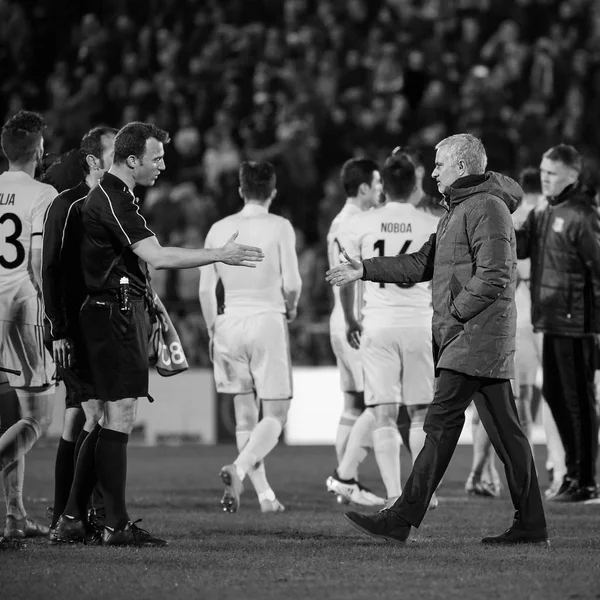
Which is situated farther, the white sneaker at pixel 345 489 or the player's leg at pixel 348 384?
the player's leg at pixel 348 384

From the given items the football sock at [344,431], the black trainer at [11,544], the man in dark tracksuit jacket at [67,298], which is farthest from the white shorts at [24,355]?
the football sock at [344,431]

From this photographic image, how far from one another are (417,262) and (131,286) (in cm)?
170

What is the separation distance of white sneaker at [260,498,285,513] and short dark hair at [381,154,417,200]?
250cm

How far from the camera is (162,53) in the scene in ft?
67.0

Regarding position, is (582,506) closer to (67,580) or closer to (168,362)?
(168,362)

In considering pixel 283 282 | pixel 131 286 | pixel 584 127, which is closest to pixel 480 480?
pixel 283 282

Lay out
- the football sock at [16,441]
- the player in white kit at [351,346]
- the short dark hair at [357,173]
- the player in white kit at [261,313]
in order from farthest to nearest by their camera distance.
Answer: the short dark hair at [357,173]
the player in white kit at [351,346]
the player in white kit at [261,313]
the football sock at [16,441]

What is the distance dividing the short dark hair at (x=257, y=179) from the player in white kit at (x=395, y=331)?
906mm

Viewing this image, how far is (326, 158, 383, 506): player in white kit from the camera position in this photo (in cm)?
972

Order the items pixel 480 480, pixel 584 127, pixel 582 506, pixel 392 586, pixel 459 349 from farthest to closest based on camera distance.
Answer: pixel 584 127 → pixel 480 480 → pixel 582 506 → pixel 459 349 → pixel 392 586

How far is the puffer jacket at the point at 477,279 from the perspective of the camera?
262 inches

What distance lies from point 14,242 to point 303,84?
39.3ft

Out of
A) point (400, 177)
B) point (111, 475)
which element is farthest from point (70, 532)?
point (400, 177)

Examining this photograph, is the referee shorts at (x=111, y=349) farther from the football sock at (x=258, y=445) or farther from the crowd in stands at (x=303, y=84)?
the crowd in stands at (x=303, y=84)
